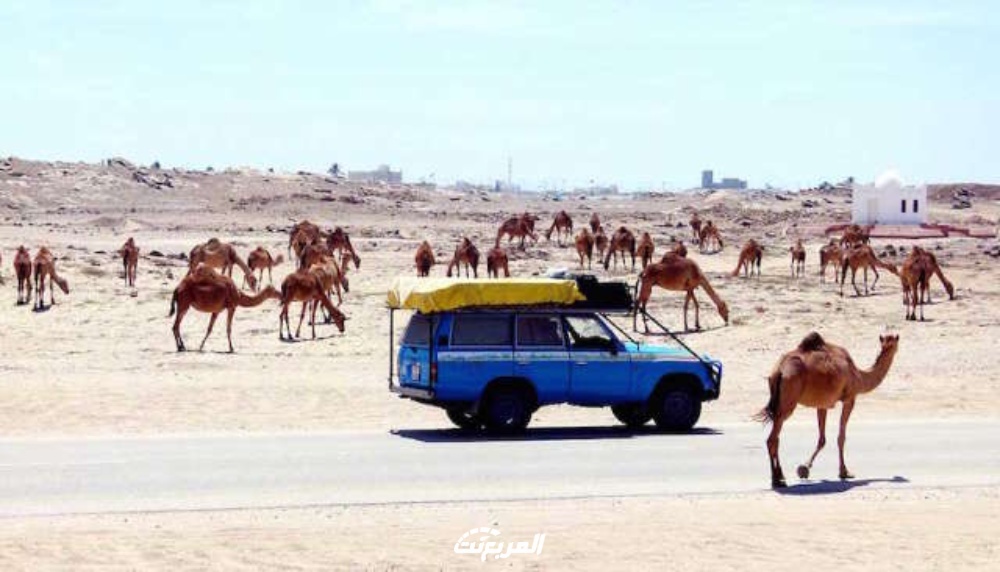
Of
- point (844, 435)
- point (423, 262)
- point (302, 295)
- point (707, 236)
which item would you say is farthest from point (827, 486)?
point (707, 236)

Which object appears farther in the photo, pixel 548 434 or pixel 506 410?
pixel 548 434

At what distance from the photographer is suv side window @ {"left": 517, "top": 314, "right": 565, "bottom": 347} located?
21.8 metres

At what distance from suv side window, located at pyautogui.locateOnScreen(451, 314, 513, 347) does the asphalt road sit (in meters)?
1.20

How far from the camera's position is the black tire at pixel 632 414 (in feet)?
73.5

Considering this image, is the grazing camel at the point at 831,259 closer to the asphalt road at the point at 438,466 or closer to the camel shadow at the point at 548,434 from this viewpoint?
the asphalt road at the point at 438,466

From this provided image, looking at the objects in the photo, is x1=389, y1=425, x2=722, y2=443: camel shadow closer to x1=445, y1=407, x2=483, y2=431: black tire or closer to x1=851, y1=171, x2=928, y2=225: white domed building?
x1=445, y1=407, x2=483, y2=431: black tire

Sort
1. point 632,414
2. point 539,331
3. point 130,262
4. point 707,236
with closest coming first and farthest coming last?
1. point 539,331
2. point 632,414
3. point 130,262
4. point 707,236

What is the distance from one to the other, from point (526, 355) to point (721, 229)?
58773 millimetres

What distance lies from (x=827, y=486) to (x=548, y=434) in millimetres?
5169

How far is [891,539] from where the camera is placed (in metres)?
14.3

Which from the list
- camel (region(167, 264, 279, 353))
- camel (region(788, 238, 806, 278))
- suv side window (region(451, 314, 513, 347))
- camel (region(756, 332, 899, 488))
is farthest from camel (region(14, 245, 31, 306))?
camel (region(756, 332, 899, 488))

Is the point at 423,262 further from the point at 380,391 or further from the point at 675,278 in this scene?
the point at 380,391

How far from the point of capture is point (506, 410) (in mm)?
21594

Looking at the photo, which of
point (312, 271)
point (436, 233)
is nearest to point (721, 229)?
point (436, 233)
